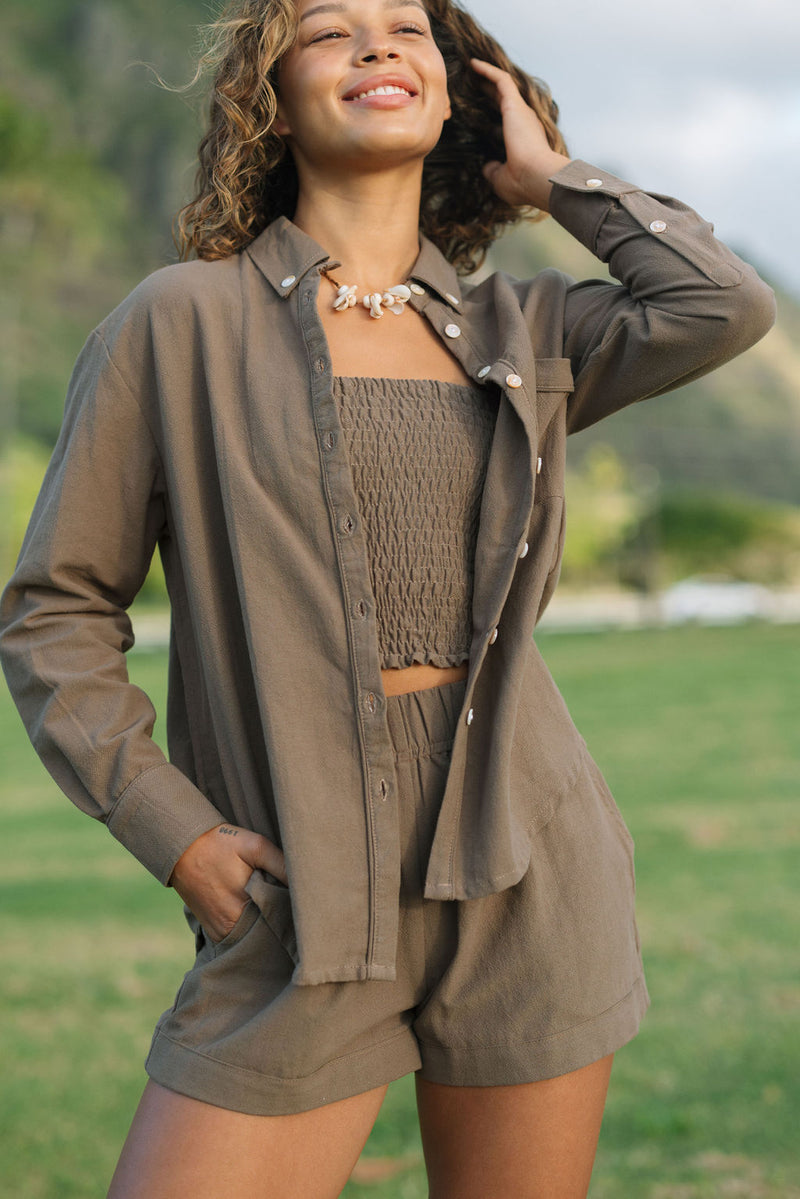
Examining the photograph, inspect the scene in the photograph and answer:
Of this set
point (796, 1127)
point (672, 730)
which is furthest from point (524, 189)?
point (672, 730)

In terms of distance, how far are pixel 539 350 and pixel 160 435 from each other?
598 mm

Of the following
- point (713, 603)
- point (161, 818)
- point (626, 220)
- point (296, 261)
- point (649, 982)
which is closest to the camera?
point (161, 818)

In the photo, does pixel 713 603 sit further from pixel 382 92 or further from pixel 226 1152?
pixel 226 1152

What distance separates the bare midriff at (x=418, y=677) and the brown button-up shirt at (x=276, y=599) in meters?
0.04

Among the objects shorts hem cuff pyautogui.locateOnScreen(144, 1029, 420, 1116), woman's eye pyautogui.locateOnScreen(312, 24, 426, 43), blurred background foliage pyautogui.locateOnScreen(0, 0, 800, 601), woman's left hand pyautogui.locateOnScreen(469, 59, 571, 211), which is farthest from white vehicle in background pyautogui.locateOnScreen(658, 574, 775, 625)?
shorts hem cuff pyautogui.locateOnScreen(144, 1029, 420, 1116)

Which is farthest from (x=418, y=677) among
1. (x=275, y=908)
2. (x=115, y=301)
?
(x=115, y=301)

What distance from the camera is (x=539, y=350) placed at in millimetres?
2096

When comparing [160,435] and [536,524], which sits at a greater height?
[160,435]

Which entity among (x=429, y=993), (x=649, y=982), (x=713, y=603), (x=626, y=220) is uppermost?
(x=626, y=220)

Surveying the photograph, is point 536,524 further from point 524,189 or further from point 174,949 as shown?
point 174,949

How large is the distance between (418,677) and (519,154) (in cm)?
91

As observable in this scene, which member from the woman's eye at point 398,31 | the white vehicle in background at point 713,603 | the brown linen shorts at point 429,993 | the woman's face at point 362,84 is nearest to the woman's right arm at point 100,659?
the brown linen shorts at point 429,993

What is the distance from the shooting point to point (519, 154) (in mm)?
2242

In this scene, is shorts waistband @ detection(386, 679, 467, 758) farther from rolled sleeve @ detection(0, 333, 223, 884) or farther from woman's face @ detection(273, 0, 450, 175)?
woman's face @ detection(273, 0, 450, 175)
